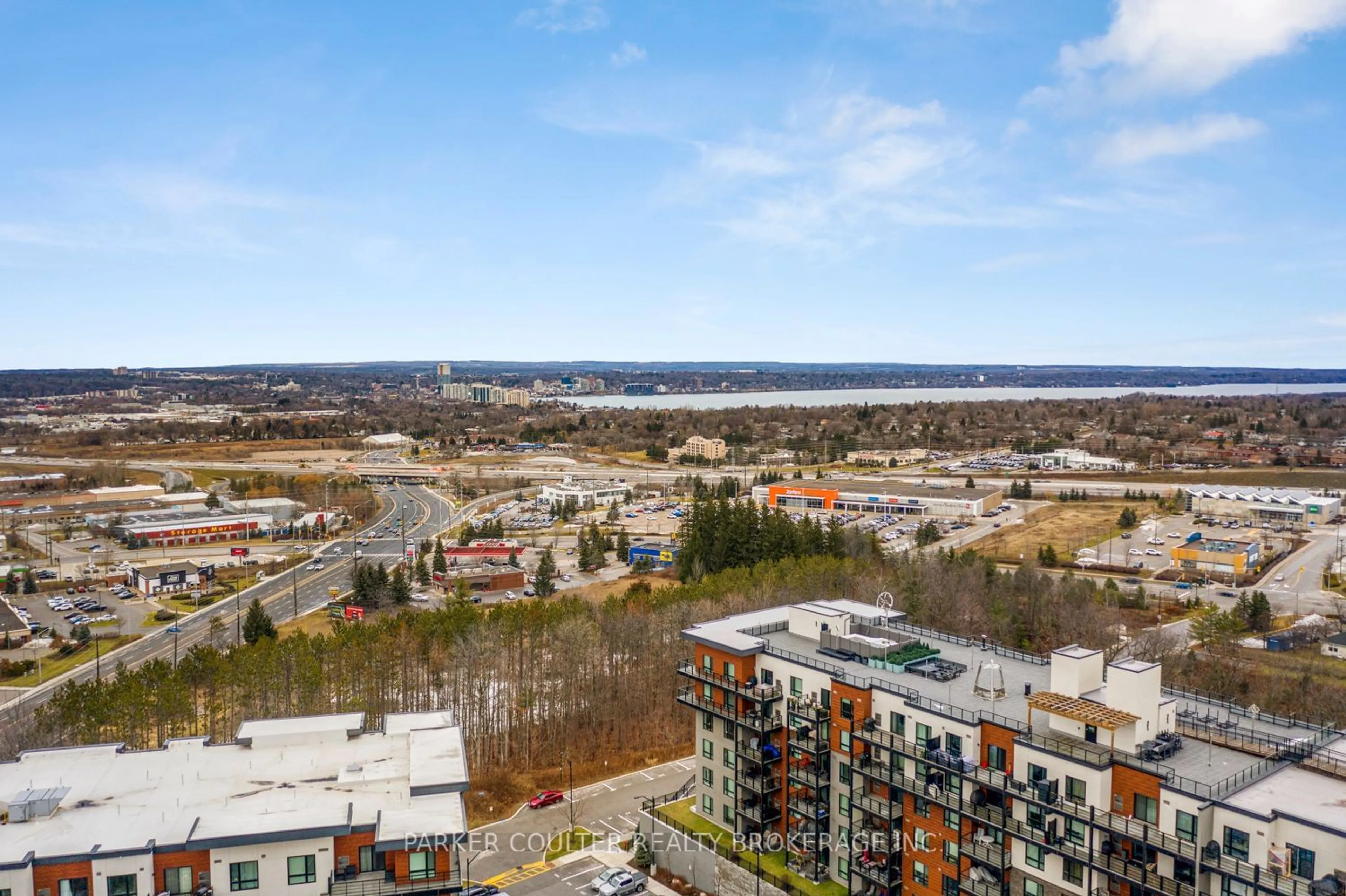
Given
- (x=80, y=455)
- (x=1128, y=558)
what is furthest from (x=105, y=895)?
(x=80, y=455)

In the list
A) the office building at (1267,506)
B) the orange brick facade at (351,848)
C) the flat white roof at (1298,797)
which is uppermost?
the flat white roof at (1298,797)

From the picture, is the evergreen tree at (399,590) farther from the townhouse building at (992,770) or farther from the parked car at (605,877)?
the parked car at (605,877)

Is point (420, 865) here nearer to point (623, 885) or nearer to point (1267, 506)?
point (623, 885)

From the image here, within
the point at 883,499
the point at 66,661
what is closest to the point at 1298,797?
the point at 66,661

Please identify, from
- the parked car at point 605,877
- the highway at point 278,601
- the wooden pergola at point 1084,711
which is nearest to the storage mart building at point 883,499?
the highway at point 278,601

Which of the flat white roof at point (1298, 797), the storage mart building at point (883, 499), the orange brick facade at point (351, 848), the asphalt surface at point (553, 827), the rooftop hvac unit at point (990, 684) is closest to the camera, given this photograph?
the flat white roof at point (1298, 797)

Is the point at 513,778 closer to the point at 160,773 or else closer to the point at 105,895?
the point at 160,773
